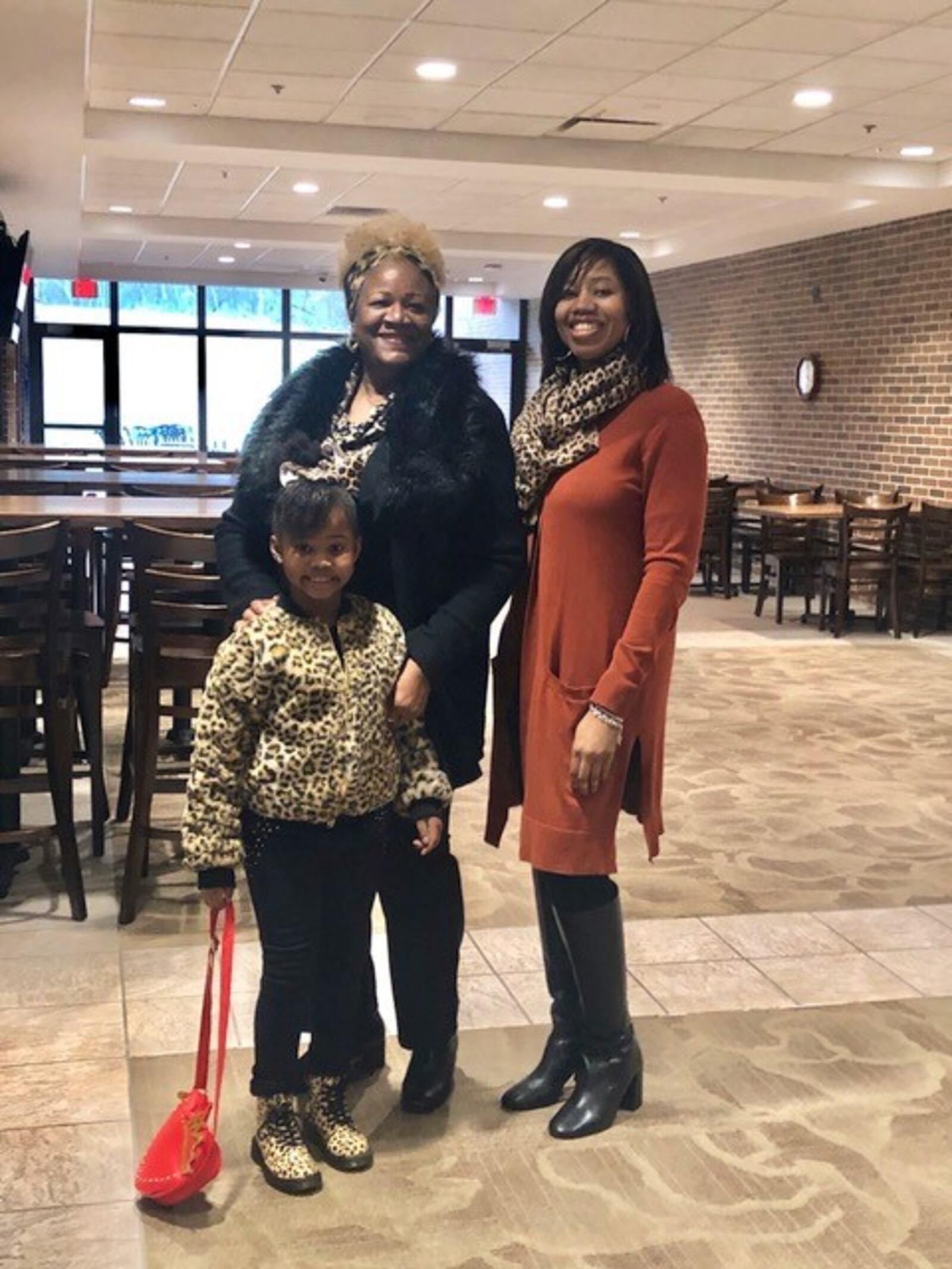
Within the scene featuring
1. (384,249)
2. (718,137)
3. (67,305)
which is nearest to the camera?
(384,249)

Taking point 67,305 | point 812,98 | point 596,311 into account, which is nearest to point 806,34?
point 812,98

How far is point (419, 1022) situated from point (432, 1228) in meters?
0.42

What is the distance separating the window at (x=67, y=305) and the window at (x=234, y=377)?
139cm

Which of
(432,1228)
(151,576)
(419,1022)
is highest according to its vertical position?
(151,576)

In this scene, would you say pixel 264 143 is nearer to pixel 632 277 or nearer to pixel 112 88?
pixel 112 88

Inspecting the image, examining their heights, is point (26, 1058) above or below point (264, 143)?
below

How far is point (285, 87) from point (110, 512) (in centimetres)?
405

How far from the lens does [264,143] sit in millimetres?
8477

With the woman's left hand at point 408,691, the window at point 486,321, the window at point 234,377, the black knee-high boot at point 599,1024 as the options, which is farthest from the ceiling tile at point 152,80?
the window at point 486,321

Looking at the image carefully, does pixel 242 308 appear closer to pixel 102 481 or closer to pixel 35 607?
pixel 102 481

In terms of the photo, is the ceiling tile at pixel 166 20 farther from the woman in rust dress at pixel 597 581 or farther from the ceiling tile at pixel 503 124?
the woman in rust dress at pixel 597 581

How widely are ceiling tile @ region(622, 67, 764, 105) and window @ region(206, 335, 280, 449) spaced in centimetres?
1168

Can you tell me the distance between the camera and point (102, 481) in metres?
6.55

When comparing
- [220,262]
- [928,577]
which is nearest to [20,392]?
[220,262]
